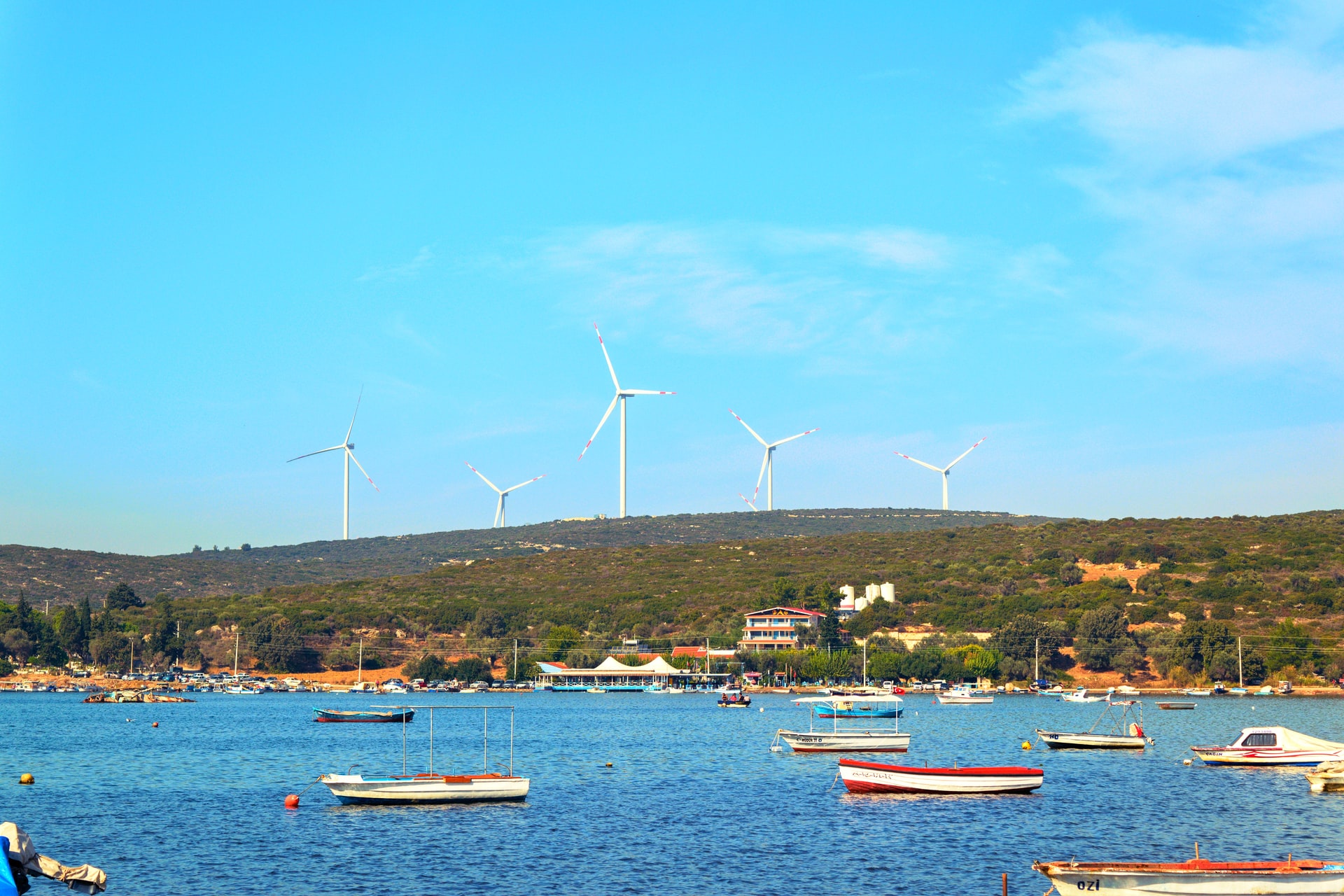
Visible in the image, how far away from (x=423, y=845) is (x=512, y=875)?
25.3ft

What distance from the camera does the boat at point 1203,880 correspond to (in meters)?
40.3

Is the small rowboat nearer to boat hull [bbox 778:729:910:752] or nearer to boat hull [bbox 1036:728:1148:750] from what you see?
boat hull [bbox 778:729:910:752]

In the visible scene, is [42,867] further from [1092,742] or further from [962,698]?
[962,698]

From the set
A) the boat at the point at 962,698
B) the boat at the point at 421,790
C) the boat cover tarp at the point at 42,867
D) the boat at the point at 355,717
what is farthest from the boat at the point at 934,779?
the boat at the point at 962,698

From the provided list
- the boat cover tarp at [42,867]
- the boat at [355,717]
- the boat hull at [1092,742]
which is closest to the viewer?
the boat cover tarp at [42,867]

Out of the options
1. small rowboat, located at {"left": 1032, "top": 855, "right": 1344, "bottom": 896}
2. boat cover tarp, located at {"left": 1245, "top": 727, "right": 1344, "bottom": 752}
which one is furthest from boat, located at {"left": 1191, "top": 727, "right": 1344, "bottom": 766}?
small rowboat, located at {"left": 1032, "top": 855, "right": 1344, "bottom": 896}

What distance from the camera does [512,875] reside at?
51.0 m

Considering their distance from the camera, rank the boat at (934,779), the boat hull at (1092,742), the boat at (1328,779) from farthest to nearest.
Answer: the boat hull at (1092,742) → the boat at (1328,779) → the boat at (934,779)

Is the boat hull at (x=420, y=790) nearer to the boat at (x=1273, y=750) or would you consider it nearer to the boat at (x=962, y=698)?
the boat at (x=1273, y=750)

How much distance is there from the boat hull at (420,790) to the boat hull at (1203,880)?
118 feet

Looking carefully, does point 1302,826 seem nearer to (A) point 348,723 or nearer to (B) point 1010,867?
(B) point 1010,867

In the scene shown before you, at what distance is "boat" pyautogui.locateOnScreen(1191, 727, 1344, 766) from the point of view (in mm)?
87125

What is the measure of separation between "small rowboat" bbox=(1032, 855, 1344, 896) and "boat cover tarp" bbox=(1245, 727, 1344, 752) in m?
50.4

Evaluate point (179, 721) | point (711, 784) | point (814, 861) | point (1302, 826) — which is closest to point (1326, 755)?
point (1302, 826)
